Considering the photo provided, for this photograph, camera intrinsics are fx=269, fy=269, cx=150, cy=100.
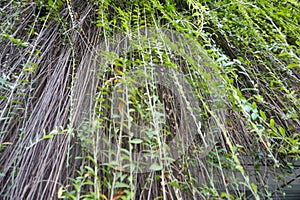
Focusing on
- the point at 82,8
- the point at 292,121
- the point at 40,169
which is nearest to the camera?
the point at 40,169

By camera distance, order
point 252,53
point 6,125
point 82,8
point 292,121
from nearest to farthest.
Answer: point 6,125 < point 292,121 < point 252,53 < point 82,8

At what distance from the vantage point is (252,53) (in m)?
1.03

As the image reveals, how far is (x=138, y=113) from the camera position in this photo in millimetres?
744

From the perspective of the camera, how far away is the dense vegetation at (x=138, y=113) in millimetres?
607

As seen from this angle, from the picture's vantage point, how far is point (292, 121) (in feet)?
2.87

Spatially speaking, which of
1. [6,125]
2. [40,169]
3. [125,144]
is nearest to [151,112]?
[125,144]

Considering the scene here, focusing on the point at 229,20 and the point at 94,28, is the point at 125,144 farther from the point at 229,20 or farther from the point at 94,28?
the point at 229,20

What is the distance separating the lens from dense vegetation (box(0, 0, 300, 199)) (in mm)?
607

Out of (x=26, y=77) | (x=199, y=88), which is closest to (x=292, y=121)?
(x=199, y=88)

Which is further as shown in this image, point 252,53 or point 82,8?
point 82,8

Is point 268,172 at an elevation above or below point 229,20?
below

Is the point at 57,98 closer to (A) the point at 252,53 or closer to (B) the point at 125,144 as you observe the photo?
(B) the point at 125,144

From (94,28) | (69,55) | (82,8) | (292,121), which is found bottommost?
(292,121)

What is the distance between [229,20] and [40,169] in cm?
89
